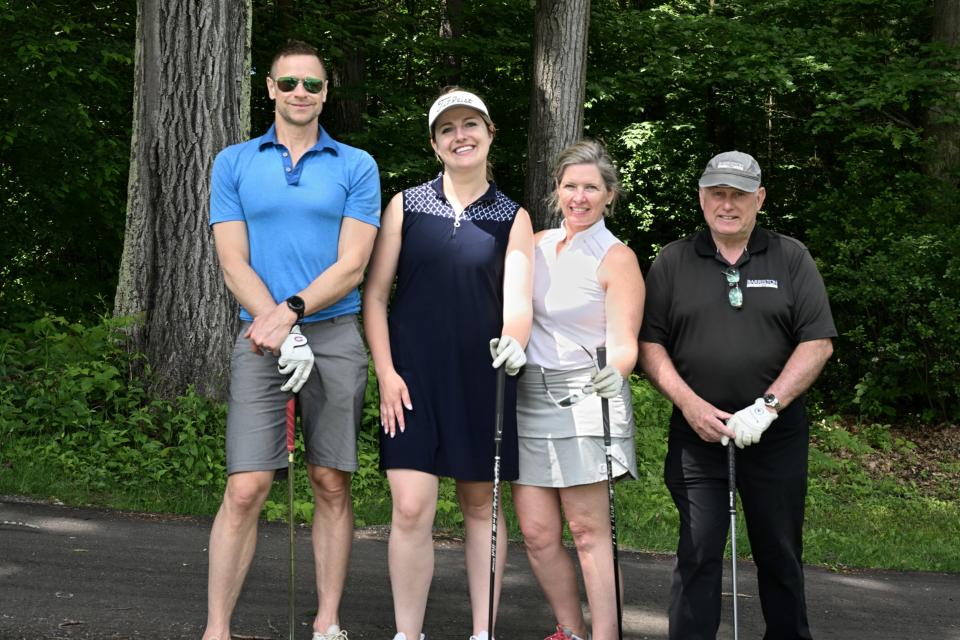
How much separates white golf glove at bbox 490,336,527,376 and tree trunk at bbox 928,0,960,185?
1111 cm

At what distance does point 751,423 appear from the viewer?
4082 mm

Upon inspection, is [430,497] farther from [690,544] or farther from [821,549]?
[821,549]

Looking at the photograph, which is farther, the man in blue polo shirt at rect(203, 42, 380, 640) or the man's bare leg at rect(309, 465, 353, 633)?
the man's bare leg at rect(309, 465, 353, 633)

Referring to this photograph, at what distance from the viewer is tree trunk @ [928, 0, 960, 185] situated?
13.9 metres

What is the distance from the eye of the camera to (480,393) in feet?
Answer: 14.3

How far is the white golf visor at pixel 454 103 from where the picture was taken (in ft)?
14.4

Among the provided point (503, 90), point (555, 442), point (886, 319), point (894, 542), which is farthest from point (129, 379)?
point (503, 90)

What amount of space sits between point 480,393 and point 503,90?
43.3 feet

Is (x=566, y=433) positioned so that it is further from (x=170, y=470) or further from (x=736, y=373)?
(x=170, y=470)

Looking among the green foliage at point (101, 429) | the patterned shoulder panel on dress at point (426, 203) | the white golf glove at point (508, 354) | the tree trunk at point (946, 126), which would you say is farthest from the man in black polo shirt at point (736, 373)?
the tree trunk at point (946, 126)

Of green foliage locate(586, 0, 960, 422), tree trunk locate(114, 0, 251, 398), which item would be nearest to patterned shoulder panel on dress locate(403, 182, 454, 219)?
tree trunk locate(114, 0, 251, 398)

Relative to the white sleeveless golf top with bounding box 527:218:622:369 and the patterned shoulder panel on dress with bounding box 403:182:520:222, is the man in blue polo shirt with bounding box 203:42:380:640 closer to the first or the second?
the patterned shoulder panel on dress with bounding box 403:182:520:222

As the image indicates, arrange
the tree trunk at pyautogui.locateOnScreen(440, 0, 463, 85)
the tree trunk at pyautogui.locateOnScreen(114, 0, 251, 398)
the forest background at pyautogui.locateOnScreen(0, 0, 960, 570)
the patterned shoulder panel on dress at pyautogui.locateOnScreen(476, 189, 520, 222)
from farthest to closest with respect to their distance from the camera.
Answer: the tree trunk at pyautogui.locateOnScreen(440, 0, 463, 85), the forest background at pyautogui.locateOnScreen(0, 0, 960, 570), the tree trunk at pyautogui.locateOnScreen(114, 0, 251, 398), the patterned shoulder panel on dress at pyautogui.locateOnScreen(476, 189, 520, 222)

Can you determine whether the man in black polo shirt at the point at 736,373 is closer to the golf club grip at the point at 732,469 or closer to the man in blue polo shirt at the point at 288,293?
the golf club grip at the point at 732,469
